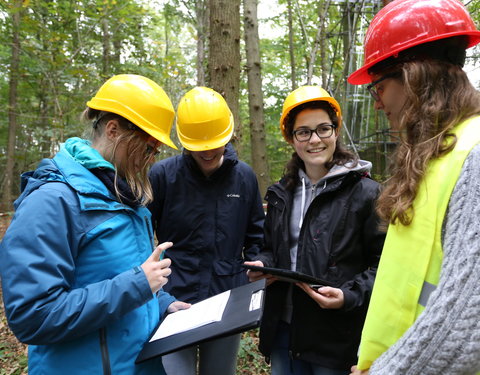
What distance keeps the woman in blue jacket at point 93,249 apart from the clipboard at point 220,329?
126 mm

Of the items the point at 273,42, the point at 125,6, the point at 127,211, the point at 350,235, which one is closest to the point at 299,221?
the point at 350,235

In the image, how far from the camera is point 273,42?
11672 mm

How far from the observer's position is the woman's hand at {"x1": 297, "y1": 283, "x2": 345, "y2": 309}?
169cm

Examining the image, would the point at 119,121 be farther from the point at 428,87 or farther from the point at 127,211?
the point at 428,87

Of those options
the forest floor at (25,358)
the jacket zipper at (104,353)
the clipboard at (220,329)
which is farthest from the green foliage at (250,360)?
the jacket zipper at (104,353)

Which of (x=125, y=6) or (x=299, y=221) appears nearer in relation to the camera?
(x=299, y=221)

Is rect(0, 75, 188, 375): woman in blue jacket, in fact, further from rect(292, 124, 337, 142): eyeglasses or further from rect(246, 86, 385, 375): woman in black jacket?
rect(292, 124, 337, 142): eyeglasses

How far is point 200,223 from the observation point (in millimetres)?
2473

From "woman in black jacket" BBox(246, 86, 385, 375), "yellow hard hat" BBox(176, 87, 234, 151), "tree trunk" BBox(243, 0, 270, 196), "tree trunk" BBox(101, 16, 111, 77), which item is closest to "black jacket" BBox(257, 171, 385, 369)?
"woman in black jacket" BBox(246, 86, 385, 375)

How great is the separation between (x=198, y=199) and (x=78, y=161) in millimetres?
1134

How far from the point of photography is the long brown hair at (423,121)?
966 mm

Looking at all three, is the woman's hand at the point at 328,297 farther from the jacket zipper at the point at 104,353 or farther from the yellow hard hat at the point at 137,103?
the yellow hard hat at the point at 137,103

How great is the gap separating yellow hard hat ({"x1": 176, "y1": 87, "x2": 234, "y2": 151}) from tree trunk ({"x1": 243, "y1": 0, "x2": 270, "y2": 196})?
2722 millimetres

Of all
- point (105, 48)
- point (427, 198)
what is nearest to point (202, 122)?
point (427, 198)
